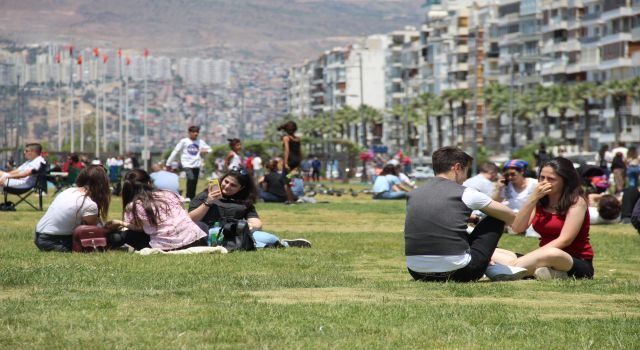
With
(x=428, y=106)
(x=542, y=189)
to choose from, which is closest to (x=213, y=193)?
(x=542, y=189)

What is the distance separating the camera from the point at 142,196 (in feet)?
51.4

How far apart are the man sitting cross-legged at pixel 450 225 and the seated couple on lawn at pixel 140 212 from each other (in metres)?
4.20

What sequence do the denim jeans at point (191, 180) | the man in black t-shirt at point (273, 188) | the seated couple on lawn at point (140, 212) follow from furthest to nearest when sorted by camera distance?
the man in black t-shirt at point (273, 188)
the denim jeans at point (191, 180)
the seated couple on lawn at point (140, 212)

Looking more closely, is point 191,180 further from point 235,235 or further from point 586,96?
point 586,96

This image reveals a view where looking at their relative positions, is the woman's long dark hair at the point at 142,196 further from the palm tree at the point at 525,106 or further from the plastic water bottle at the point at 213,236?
the palm tree at the point at 525,106

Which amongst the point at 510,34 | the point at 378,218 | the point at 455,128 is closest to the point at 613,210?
the point at 378,218

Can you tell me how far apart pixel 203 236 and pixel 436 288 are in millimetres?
5042

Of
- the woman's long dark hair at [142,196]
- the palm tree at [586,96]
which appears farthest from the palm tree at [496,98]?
the woman's long dark hair at [142,196]

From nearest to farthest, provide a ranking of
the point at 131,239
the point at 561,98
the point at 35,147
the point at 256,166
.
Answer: the point at 131,239
the point at 35,147
the point at 256,166
the point at 561,98

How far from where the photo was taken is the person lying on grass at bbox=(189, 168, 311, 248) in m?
16.3

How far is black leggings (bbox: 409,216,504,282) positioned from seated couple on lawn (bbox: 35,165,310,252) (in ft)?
13.8

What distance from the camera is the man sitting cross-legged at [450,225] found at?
1206cm

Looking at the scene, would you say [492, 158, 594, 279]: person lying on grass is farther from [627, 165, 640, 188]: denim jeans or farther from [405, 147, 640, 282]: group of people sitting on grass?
[627, 165, 640, 188]: denim jeans

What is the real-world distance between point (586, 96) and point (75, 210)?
116611 mm
